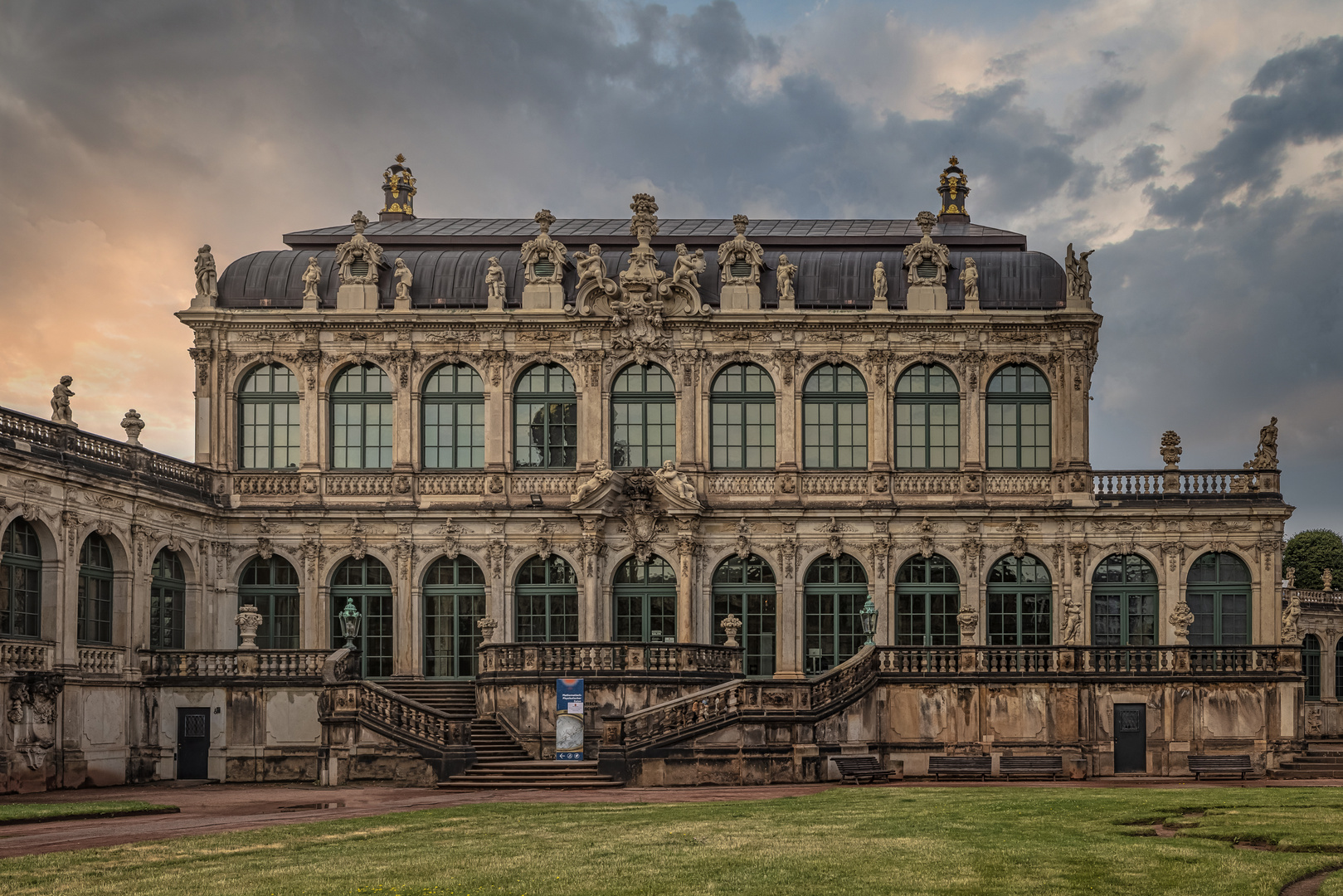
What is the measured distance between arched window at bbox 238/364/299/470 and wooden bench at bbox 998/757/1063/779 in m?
21.2

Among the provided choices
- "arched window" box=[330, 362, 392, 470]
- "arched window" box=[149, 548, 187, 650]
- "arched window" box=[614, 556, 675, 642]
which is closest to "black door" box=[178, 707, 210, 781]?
"arched window" box=[149, 548, 187, 650]

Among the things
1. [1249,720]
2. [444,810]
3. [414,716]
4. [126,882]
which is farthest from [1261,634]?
[126,882]

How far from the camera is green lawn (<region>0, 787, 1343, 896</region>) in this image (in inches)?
696

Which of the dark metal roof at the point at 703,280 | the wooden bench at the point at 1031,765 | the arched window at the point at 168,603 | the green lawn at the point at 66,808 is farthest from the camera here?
the dark metal roof at the point at 703,280

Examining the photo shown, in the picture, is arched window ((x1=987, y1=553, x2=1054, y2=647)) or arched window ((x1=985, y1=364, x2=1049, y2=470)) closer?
arched window ((x1=987, y1=553, x2=1054, y2=647))

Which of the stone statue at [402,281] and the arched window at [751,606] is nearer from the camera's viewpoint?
the arched window at [751,606]

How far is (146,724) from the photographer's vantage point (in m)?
38.0

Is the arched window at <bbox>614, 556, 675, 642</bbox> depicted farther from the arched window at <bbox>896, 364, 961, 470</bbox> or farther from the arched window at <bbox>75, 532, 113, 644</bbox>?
the arched window at <bbox>75, 532, 113, 644</bbox>

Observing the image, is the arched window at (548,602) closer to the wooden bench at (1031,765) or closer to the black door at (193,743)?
the black door at (193,743)

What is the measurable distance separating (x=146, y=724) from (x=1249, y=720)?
25.4 meters

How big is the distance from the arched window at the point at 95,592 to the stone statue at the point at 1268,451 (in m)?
29.8

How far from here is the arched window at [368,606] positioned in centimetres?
4375

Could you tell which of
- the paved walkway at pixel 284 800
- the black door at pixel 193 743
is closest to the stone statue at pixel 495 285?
the black door at pixel 193 743

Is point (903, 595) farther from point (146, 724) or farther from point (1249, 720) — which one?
point (146, 724)
